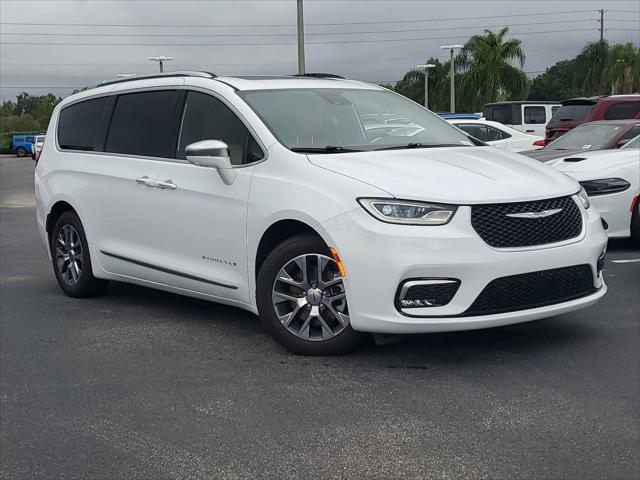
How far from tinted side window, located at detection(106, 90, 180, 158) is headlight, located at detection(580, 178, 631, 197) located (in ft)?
15.5

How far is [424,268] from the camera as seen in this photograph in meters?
4.87

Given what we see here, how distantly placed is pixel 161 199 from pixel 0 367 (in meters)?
1.59

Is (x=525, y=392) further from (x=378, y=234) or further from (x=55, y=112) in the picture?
(x=55, y=112)

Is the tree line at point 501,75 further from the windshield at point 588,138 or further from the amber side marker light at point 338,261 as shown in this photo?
the amber side marker light at point 338,261

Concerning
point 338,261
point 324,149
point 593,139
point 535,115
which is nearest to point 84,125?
point 324,149

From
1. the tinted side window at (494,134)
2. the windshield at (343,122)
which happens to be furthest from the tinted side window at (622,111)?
the windshield at (343,122)

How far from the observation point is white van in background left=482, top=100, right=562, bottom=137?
2958cm

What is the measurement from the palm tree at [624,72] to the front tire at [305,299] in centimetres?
5935

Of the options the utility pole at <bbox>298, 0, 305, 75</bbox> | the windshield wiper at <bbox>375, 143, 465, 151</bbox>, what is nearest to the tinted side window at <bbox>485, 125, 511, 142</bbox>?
the utility pole at <bbox>298, 0, 305, 75</bbox>

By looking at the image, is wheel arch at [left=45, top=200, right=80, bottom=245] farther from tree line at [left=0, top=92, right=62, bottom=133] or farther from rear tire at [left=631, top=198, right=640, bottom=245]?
tree line at [left=0, top=92, right=62, bottom=133]

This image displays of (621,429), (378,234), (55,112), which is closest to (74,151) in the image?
(55,112)

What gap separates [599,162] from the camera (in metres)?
9.64

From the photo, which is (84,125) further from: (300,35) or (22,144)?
(22,144)

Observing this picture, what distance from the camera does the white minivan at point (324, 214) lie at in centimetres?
Answer: 494
